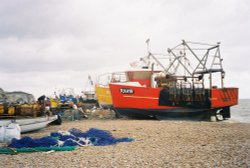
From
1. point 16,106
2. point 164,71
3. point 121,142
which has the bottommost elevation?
point 121,142

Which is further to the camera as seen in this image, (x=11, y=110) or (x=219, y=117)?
(x=219, y=117)

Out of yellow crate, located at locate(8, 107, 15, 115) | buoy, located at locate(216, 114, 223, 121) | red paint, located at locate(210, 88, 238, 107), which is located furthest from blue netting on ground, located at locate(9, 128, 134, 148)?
buoy, located at locate(216, 114, 223, 121)

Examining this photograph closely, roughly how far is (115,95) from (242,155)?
43.7ft

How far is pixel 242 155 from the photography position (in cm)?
711

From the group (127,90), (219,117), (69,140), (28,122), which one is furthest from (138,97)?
(69,140)

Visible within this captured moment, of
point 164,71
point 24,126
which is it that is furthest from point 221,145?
point 164,71

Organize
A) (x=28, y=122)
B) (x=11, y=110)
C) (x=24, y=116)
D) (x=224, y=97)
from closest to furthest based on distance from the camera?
(x=28, y=122), (x=11, y=110), (x=24, y=116), (x=224, y=97)

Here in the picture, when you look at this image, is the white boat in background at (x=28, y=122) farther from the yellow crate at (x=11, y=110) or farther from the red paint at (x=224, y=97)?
the red paint at (x=224, y=97)

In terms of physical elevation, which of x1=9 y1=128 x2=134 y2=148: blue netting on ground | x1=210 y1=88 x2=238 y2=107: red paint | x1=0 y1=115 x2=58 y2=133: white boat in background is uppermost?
x1=210 y1=88 x2=238 y2=107: red paint

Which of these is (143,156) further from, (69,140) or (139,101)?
(139,101)

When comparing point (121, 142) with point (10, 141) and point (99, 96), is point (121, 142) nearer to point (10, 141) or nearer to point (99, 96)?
point (10, 141)

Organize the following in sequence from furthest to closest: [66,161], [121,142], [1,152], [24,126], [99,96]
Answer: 1. [99,96]
2. [24,126]
3. [121,142]
4. [1,152]
5. [66,161]

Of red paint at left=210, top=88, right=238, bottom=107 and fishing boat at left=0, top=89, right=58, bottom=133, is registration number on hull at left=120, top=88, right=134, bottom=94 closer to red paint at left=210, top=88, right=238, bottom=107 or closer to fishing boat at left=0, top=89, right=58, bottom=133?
red paint at left=210, top=88, right=238, bottom=107

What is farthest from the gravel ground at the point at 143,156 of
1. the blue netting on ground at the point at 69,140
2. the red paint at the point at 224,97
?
the red paint at the point at 224,97
